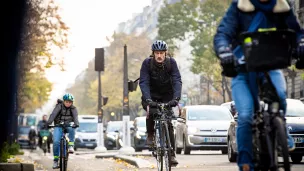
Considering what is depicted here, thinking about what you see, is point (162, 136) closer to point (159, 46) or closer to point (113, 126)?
point (159, 46)

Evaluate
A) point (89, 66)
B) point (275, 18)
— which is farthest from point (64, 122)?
point (89, 66)

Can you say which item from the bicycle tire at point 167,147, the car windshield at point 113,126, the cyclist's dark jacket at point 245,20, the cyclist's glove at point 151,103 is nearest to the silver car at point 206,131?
the bicycle tire at point 167,147

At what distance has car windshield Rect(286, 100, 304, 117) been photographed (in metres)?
18.6

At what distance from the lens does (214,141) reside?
26.0 m

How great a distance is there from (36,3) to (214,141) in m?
17.9

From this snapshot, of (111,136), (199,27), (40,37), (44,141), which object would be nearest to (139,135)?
(40,37)

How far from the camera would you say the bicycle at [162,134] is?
1215 cm

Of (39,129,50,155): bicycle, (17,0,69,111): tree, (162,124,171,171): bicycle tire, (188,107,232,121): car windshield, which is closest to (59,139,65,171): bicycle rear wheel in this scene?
(162,124,171,171): bicycle tire

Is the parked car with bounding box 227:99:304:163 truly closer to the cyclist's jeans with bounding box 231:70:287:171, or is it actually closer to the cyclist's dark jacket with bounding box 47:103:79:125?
the cyclist's dark jacket with bounding box 47:103:79:125

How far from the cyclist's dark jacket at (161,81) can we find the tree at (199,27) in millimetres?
49601

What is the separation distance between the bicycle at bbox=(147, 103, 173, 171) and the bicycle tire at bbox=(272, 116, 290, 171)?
16.7 ft

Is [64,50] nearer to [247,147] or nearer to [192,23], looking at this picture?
[192,23]

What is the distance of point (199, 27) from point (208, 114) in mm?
41344

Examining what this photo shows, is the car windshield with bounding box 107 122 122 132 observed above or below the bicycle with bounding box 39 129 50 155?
above
